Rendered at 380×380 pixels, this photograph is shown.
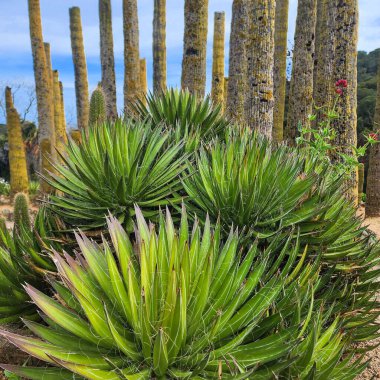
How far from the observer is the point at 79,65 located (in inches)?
685

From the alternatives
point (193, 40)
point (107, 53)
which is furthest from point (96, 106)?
point (107, 53)

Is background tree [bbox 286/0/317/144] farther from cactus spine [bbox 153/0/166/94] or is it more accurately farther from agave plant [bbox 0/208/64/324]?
agave plant [bbox 0/208/64/324]

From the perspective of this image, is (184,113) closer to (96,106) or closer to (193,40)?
(96,106)

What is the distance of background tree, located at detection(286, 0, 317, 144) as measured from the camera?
1144 centimetres

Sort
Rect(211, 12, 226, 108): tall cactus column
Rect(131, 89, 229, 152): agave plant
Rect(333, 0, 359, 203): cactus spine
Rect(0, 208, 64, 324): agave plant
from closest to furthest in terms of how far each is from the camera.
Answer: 1. Rect(0, 208, 64, 324): agave plant
2. Rect(131, 89, 229, 152): agave plant
3. Rect(333, 0, 359, 203): cactus spine
4. Rect(211, 12, 226, 108): tall cactus column

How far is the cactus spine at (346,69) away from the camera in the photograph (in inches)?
281

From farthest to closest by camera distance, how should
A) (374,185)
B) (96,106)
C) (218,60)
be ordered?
(218,60) < (374,185) < (96,106)

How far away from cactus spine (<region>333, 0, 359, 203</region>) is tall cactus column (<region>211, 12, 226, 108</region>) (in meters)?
5.71

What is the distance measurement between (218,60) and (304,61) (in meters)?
3.71

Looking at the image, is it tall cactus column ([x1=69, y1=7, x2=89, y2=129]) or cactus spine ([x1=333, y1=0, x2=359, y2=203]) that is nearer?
cactus spine ([x1=333, y1=0, x2=359, y2=203])

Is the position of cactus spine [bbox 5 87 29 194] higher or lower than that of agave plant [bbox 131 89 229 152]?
lower

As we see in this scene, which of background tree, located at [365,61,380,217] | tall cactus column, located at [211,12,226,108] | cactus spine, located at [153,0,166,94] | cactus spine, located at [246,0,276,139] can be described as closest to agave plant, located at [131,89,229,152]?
cactus spine, located at [246,0,276,139]

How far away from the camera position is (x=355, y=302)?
3186 millimetres

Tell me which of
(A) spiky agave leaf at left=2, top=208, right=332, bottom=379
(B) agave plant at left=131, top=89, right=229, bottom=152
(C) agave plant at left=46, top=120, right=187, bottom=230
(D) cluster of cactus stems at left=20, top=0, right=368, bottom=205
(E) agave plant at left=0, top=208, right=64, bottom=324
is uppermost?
(D) cluster of cactus stems at left=20, top=0, right=368, bottom=205
